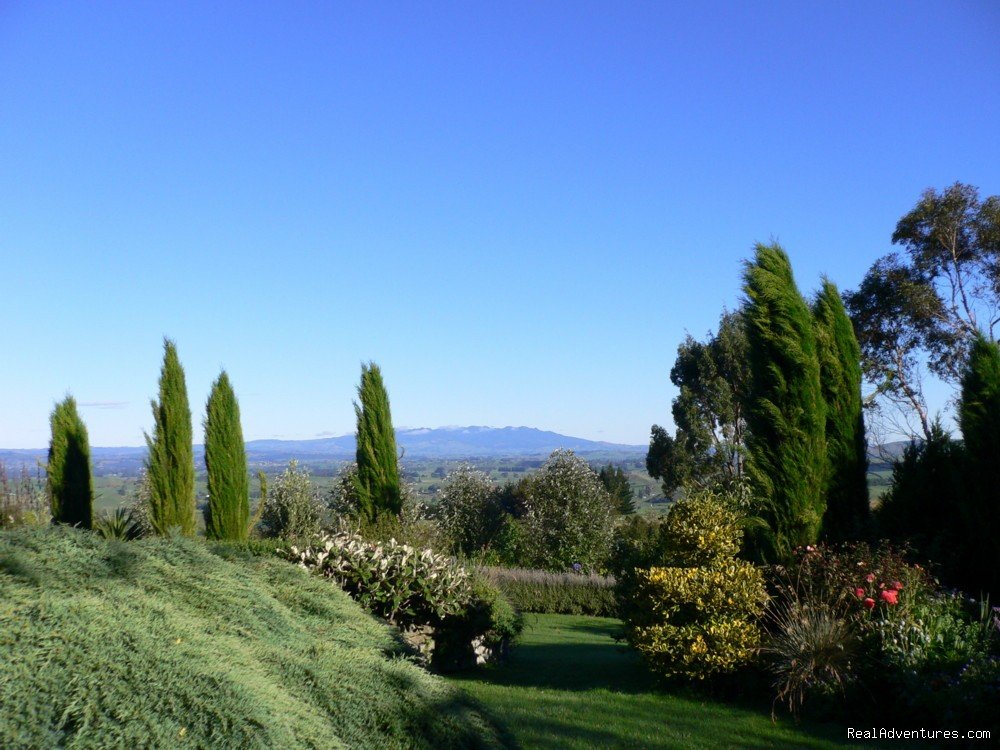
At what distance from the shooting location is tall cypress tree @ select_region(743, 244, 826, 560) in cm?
932

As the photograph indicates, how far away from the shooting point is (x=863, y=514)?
9.98 meters

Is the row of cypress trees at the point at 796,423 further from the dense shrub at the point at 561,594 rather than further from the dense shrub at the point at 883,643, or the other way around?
the dense shrub at the point at 561,594

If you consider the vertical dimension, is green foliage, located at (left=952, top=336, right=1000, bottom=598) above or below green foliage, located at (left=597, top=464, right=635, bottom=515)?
above

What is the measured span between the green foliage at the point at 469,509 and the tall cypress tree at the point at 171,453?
37.8ft

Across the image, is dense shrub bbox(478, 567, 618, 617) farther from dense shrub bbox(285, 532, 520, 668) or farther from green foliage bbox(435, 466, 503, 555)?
dense shrub bbox(285, 532, 520, 668)

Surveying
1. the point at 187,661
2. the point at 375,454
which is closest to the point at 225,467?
the point at 375,454

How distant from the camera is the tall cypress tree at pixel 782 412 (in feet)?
30.6

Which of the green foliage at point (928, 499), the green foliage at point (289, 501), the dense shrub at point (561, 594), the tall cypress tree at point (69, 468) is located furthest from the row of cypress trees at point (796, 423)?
the tall cypress tree at point (69, 468)

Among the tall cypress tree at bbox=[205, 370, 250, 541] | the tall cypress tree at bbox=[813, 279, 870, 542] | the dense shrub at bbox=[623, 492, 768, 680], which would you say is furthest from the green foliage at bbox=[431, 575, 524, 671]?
the tall cypress tree at bbox=[205, 370, 250, 541]

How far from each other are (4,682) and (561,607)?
57.3 ft

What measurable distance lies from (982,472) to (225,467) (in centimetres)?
1295

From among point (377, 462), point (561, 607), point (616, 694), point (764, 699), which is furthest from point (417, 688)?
point (561, 607)

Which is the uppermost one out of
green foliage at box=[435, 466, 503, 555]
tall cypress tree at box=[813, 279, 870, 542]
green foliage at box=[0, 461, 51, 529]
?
tall cypress tree at box=[813, 279, 870, 542]

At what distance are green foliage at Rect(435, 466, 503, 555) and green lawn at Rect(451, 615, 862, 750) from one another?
52.7ft
